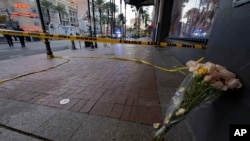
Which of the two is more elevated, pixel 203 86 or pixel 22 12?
pixel 22 12

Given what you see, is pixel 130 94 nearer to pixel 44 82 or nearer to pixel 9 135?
pixel 9 135

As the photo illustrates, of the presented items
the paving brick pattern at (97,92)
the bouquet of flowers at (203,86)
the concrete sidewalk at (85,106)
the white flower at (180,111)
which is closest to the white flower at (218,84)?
the bouquet of flowers at (203,86)

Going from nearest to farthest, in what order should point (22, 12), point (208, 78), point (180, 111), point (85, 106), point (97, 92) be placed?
point (208, 78) < point (180, 111) < point (85, 106) < point (97, 92) < point (22, 12)

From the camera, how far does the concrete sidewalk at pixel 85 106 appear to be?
1704 millimetres

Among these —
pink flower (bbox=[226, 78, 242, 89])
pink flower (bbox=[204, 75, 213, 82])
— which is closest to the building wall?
pink flower (bbox=[204, 75, 213, 82])

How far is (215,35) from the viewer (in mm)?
1391

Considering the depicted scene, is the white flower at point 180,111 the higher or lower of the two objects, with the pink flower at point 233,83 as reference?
lower

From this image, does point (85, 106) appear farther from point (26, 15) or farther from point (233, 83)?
point (26, 15)

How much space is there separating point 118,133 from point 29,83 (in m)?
2.84

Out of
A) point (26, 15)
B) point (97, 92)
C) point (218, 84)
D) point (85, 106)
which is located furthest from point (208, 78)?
point (26, 15)

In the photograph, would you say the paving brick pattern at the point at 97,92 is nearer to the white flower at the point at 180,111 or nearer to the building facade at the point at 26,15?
the white flower at the point at 180,111

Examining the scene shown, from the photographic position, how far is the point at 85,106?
2283mm

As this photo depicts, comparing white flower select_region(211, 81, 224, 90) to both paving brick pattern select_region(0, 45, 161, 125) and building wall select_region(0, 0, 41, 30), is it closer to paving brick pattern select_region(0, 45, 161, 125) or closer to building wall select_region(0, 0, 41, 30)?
paving brick pattern select_region(0, 45, 161, 125)

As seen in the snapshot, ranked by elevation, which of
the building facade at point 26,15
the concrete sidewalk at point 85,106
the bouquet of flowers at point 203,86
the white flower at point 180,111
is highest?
the building facade at point 26,15
